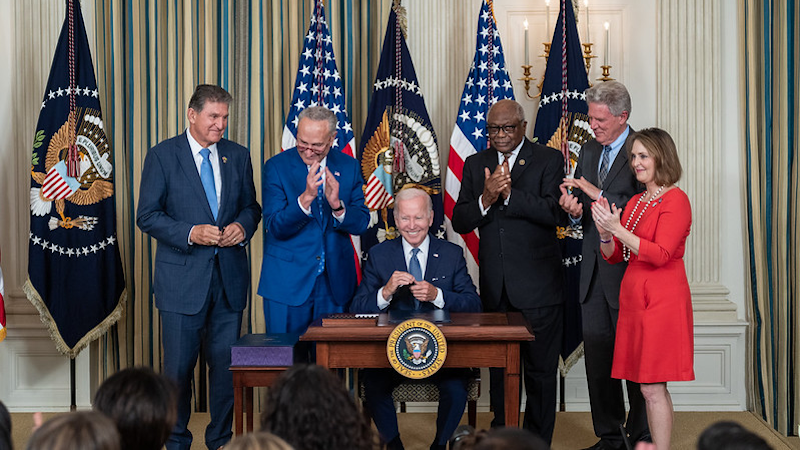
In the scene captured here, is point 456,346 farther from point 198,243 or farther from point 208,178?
point 208,178

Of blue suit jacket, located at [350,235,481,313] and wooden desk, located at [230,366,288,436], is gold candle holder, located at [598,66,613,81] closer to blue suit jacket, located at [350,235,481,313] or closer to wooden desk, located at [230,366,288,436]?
blue suit jacket, located at [350,235,481,313]

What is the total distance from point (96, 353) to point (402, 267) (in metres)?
2.56

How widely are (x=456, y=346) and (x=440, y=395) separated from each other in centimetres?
57

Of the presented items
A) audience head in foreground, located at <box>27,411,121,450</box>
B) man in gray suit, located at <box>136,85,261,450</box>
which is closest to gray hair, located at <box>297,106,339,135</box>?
man in gray suit, located at <box>136,85,261,450</box>

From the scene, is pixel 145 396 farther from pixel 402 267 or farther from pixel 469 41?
pixel 469 41

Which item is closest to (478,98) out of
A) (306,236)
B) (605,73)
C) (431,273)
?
(605,73)

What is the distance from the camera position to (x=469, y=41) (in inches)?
228

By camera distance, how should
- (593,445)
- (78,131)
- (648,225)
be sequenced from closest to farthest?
1. (648,225)
2. (593,445)
3. (78,131)

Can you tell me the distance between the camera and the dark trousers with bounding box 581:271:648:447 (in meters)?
4.46

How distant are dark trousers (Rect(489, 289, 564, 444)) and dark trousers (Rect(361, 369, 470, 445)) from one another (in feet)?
1.30

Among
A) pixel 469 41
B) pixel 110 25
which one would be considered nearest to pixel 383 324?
pixel 469 41

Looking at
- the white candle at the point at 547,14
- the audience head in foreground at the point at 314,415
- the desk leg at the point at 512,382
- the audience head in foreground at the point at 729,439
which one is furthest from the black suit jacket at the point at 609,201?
the audience head in foreground at the point at 729,439

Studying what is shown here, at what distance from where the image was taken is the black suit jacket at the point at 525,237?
14.9ft

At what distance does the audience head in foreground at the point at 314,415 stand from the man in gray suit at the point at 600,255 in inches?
92.0
